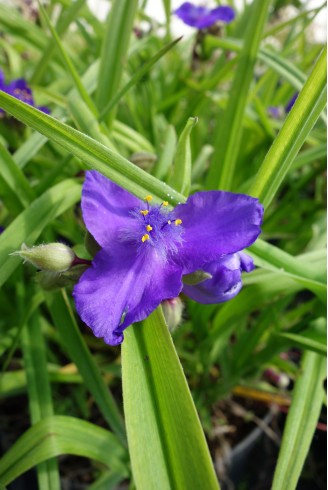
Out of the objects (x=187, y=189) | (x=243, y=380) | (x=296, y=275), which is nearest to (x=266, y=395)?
(x=243, y=380)

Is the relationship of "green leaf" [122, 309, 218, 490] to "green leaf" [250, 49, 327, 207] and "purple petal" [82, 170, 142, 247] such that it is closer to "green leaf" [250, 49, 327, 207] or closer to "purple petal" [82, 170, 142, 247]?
"purple petal" [82, 170, 142, 247]

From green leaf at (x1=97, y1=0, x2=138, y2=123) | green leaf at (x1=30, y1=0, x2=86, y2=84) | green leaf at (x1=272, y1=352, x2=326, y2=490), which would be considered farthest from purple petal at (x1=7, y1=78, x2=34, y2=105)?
green leaf at (x1=272, y1=352, x2=326, y2=490)

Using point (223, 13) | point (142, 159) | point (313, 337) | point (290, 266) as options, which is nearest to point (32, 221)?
point (142, 159)

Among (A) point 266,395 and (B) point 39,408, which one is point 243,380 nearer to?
(A) point 266,395

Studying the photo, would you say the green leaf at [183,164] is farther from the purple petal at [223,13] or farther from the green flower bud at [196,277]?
the purple petal at [223,13]

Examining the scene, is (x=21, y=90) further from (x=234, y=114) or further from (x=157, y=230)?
(x=157, y=230)

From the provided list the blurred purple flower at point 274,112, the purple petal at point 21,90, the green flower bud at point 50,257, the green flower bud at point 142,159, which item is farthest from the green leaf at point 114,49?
the blurred purple flower at point 274,112

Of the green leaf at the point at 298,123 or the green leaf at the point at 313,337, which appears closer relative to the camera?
the green leaf at the point at 298,123
